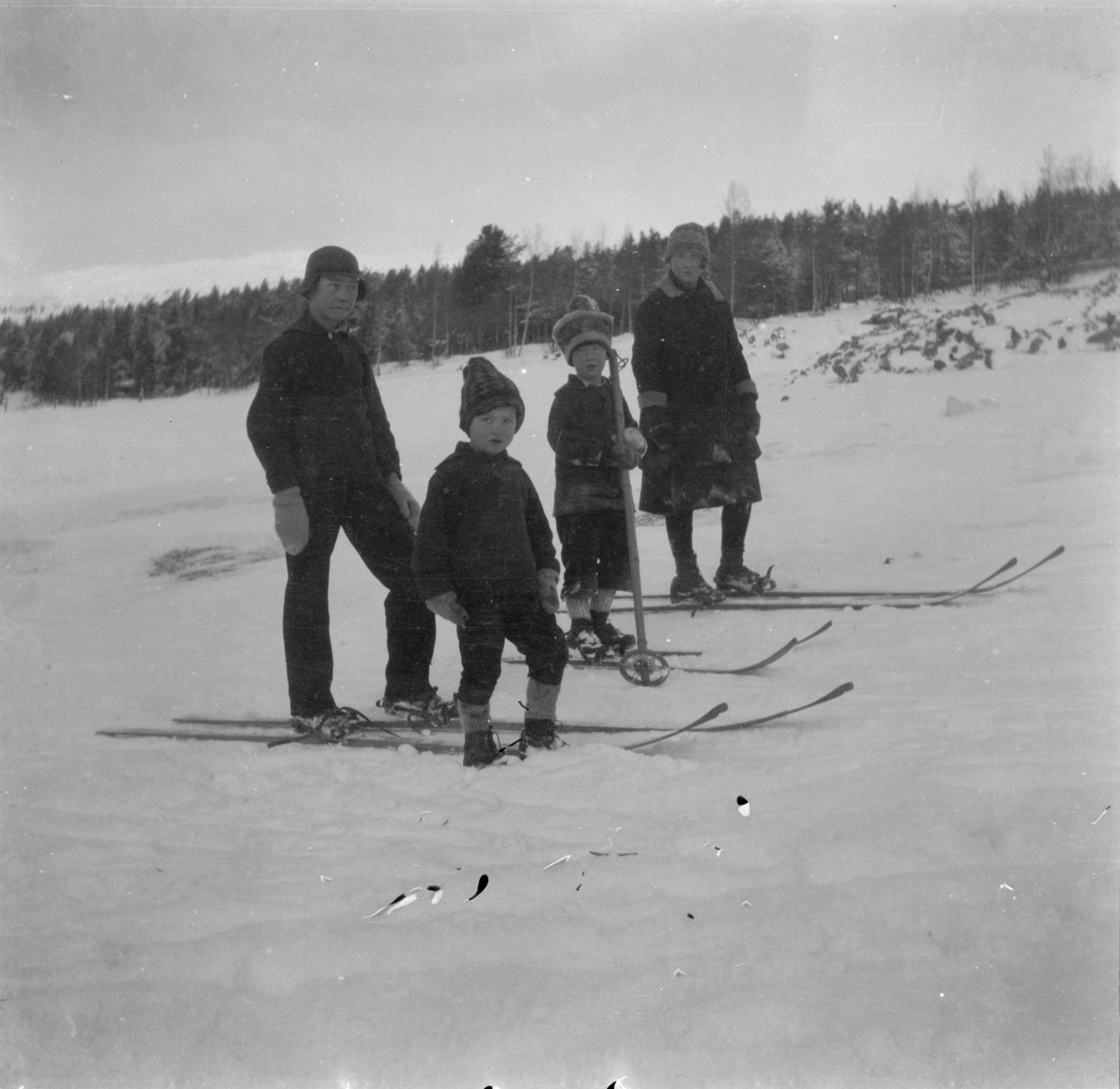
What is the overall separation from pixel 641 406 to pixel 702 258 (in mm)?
745

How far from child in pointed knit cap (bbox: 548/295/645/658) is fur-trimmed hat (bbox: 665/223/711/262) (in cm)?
75

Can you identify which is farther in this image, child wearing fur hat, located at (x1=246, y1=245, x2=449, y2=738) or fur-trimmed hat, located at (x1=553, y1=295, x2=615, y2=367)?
fur-trimmed hat, located at (x1=553, y1=295, x2=615, y2=367)

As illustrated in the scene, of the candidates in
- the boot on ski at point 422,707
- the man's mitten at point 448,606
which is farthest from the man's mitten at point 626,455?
the man's mitten at point 448,606

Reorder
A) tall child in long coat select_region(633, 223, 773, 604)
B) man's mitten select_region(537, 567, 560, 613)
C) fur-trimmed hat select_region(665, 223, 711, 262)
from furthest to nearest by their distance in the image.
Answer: tall child in long coat select_region(633, 223, 773, 604) → fur-trimmed hat select_region(665, 223, 711, 262) → man's mitten select_region(537, 567, 560, 613)

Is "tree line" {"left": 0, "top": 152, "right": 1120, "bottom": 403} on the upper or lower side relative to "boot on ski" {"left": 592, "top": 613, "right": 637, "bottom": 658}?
upper

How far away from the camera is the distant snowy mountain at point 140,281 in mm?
2352

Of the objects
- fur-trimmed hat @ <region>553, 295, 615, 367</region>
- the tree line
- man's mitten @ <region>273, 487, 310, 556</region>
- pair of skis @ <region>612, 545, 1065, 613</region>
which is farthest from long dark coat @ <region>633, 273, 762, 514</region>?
man's mitten @ <region>273, 487, 310, 556</region>

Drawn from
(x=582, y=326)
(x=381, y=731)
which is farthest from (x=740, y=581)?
(x=381, y=731)

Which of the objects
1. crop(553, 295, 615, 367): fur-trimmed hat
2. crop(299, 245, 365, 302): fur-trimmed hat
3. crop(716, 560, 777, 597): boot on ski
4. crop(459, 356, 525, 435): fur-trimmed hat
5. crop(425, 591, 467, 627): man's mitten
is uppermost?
Answer: crop(299, 245, 365, 302): fur-trimmed hat

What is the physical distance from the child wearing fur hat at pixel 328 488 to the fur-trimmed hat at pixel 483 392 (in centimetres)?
59

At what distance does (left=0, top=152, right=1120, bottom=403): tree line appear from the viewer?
274 centimetres

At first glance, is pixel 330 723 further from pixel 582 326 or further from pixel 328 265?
pixel 582 326

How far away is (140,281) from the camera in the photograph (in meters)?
2.55

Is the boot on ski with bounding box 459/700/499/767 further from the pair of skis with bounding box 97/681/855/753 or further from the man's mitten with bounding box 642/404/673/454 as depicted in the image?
the man's mitten with bounding box 642/404/673/454
